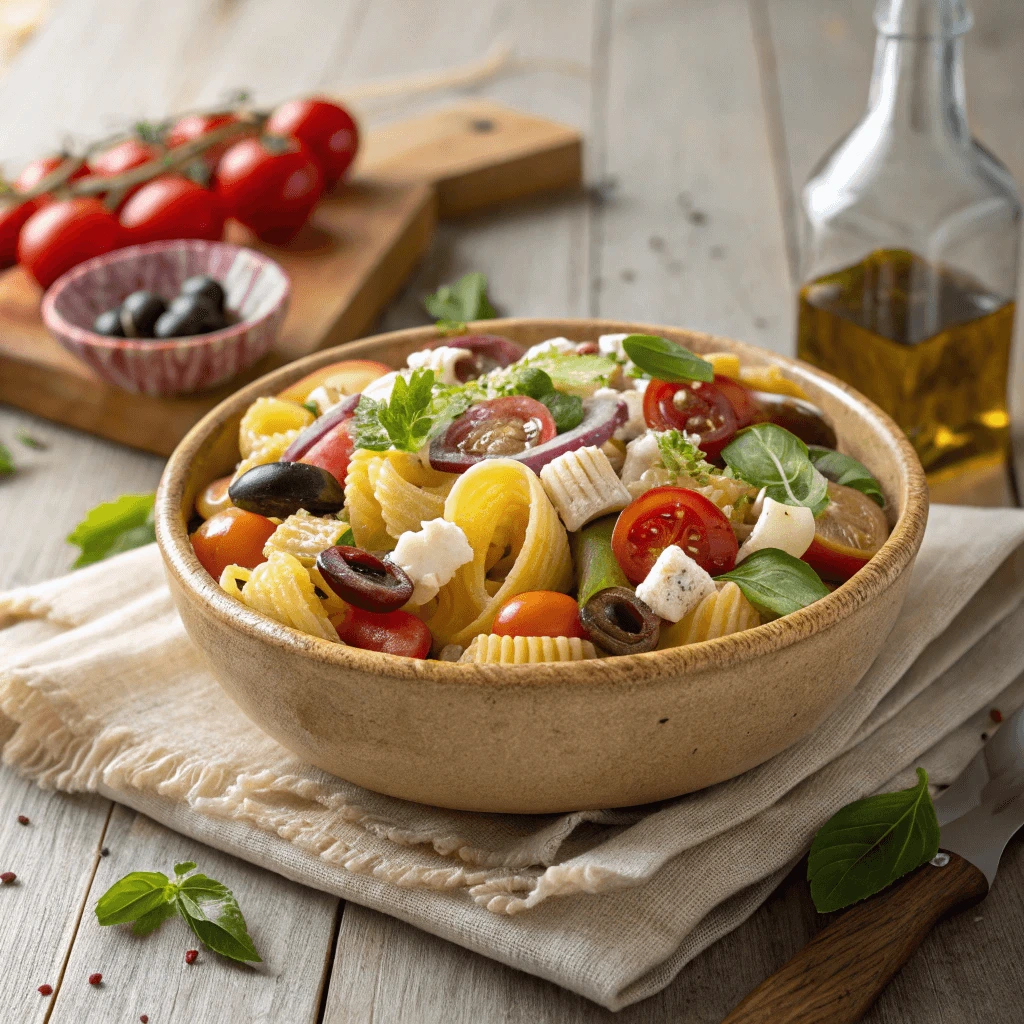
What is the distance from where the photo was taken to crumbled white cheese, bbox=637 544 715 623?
71.9 inches

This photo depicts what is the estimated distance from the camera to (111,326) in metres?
3.25

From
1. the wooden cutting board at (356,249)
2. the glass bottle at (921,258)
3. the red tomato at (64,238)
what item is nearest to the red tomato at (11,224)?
the wooden cutting board at (356,249)

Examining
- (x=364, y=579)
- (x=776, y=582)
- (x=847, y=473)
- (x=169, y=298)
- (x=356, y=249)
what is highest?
(x=364, y=579)

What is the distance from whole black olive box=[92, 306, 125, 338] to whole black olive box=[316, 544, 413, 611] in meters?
1.61

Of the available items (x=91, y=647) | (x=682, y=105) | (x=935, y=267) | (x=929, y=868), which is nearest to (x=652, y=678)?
(x=929, y=868)

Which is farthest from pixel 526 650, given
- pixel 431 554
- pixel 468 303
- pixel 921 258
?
pixel 921 258

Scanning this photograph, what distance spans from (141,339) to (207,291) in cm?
20

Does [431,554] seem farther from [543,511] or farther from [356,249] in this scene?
[356,249]

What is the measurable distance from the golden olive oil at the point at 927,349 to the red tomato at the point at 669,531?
1309 millimetres

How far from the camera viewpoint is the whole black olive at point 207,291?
3.27 metres

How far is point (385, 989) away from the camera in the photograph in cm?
180

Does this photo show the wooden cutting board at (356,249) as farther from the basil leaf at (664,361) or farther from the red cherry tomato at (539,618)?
the red cherry tomato at (539,618)

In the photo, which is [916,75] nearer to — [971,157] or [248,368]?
[971,157]

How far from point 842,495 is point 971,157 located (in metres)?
1.28
